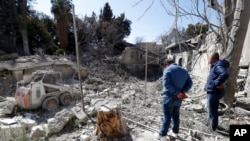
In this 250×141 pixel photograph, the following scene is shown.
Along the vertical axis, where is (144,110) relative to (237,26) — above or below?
below

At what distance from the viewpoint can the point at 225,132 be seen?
4.06 meters

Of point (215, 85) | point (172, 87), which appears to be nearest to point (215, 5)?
point (215, 85)

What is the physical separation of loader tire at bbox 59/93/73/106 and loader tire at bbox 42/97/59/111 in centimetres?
22

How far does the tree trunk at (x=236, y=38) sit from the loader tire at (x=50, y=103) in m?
5.29

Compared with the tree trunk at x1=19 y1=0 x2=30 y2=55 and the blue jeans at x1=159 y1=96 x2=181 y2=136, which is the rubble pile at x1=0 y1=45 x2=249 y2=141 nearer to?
the blue jeans at x1=159 y1=96 x2=181 y2=136

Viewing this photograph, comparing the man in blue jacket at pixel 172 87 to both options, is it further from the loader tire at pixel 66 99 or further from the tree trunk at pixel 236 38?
the loader tire at pixel 66 99

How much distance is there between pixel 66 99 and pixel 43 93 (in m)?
0.88

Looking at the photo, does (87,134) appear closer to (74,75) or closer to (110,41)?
(74,75)

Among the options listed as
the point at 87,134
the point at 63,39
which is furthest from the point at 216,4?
the point at 63,39

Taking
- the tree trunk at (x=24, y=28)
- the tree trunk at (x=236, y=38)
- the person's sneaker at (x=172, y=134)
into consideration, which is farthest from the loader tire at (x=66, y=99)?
the tree trunk at (x=24, y=28)

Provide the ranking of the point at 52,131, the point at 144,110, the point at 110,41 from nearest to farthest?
the point at 52,131 → the point at 144,110 → the point at 110,41

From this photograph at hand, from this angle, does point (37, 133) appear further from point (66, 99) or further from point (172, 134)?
point (66, 99)

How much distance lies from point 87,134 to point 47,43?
1543cm

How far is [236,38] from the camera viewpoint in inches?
205
